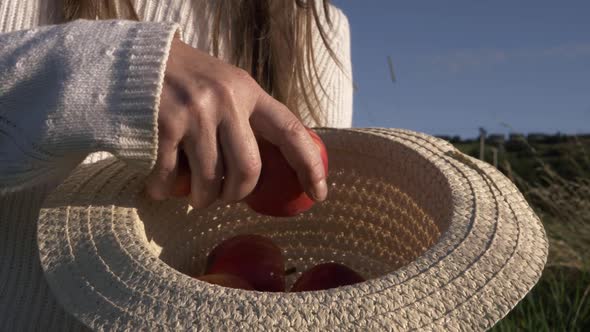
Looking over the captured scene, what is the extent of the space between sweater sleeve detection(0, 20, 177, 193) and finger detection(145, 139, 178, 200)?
0.05 feet

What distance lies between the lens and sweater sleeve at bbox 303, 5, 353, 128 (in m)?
1.70

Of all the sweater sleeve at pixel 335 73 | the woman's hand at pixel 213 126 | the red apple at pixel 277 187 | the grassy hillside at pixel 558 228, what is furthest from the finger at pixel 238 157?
the grassy hillside at pixel 558 228

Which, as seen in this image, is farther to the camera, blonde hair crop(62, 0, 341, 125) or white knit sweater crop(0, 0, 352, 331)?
blonde hair crop(62, 0, 341, 125)

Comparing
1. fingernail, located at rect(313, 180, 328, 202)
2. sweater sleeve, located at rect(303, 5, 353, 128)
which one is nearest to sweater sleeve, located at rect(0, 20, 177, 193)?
fingernail, located at rect(313, 180, 328, 202)

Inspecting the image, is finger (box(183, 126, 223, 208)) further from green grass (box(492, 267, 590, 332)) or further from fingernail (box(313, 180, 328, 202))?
green grass (box(492, 267, 590, 332))

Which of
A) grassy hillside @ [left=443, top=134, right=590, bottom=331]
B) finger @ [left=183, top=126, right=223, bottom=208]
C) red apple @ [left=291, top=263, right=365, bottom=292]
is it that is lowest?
grassy hillside @ [left=443, top=134, right=590, bottom=331]

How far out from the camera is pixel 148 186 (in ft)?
3.29

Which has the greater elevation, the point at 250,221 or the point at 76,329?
the point at 76,329

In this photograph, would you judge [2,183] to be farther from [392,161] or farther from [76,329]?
[392,161]

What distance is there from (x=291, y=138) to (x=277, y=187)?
16 centimetres

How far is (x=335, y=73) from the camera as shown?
1.74 meters

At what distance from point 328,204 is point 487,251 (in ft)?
1.93

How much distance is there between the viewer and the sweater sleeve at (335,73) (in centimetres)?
170

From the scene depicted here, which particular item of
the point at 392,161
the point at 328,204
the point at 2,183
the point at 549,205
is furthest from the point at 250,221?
the point at 549,205
